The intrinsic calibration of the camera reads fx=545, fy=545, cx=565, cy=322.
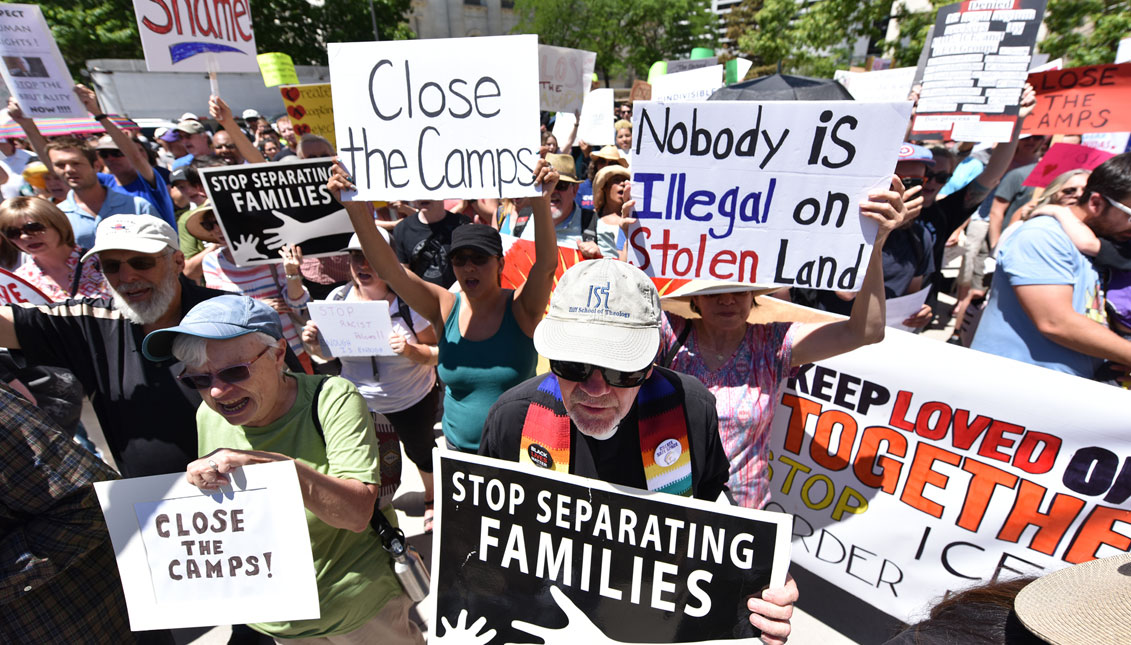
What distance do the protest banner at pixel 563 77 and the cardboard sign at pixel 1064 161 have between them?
4.13 meters

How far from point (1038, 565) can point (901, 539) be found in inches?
18.3

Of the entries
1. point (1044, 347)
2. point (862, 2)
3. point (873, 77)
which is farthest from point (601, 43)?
point (1044, 347)

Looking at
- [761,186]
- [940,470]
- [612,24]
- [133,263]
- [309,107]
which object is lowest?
[940,470]

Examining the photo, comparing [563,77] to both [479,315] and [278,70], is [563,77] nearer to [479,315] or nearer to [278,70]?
[479,315]

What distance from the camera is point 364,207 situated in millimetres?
2576

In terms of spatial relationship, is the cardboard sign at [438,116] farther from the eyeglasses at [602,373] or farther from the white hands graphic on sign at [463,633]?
the white hands graphic on sign at [463,633]

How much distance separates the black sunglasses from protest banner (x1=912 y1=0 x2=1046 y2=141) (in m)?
5.05

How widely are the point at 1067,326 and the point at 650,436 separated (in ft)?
6.85

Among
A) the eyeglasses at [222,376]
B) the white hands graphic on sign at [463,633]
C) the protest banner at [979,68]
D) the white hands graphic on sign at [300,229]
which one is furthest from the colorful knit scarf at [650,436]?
the protest banner at [979,68]

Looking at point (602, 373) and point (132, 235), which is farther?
point (132, 235)

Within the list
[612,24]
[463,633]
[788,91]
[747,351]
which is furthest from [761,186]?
[612,24]

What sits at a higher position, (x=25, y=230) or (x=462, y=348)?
(x=25, y=230)

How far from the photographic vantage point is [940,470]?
7.39 ft

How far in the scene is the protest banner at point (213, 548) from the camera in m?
1.55
